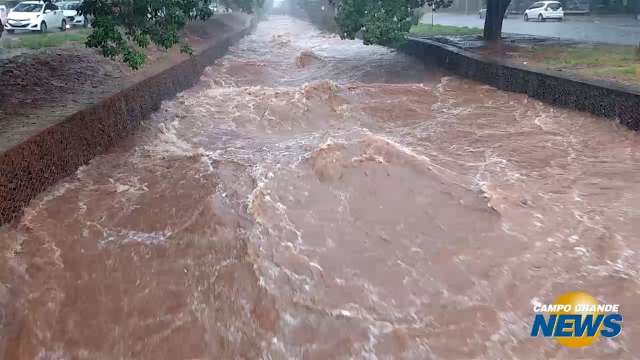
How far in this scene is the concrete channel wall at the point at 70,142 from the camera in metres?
5.93

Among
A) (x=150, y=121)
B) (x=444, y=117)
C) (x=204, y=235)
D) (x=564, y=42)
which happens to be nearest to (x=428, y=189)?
(x=204, y=235)

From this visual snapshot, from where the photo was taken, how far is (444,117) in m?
10.9

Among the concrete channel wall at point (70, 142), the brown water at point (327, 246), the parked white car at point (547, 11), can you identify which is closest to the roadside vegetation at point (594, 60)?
the brown water at point (327, 246)

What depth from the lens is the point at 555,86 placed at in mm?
10602

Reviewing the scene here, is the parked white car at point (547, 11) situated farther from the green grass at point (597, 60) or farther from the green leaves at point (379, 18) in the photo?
the green leaves at point (379, 18)

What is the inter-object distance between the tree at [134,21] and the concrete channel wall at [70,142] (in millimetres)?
1126

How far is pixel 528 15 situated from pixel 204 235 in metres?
32.3

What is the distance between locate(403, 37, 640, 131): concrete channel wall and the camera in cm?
880

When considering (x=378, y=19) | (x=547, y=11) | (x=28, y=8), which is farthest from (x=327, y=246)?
(x=547, y=11)

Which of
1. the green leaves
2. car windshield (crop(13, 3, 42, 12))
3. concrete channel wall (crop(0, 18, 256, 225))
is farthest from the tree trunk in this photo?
car windshield (crop(13, 3, 42, 12))

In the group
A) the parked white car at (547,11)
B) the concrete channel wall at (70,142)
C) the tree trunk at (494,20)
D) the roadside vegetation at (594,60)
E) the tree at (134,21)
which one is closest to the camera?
the concrete channel wall at (70,142)

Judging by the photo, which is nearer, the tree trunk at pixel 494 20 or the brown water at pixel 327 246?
the brown water at pixel 327 246

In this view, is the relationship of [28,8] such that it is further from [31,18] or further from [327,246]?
[327,246]

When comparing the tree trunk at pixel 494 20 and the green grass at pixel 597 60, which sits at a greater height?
the tree trunk at pixel 494 20
